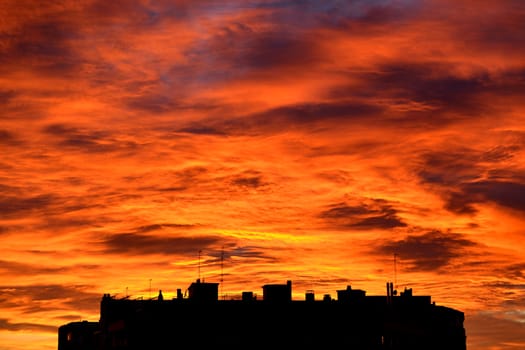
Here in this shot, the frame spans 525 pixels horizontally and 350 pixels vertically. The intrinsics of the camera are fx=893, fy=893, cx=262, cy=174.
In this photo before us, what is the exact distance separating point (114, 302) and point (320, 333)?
131ft

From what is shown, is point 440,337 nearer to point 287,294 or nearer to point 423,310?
point 423,310

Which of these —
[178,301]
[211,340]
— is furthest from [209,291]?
[211,340]

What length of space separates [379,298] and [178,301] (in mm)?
33596

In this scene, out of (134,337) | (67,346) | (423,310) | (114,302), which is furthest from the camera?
(67,346)

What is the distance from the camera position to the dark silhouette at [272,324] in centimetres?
11106

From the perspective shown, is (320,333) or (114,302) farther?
(114,302)

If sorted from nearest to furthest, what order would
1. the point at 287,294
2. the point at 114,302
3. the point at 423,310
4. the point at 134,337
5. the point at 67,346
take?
the point at 134,337
the point at 287,294
the point at 423,310
the point at 114,302
the point at 67,346

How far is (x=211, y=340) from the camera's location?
111250 mm

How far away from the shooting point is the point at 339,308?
383 feet

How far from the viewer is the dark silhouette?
4373 inches

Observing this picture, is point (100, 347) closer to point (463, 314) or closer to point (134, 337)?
point (134, 337)

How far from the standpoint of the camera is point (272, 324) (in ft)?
375

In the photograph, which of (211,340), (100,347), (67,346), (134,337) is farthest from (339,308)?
(67,346)

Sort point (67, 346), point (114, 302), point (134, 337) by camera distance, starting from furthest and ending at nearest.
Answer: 1. point (67, 346)
2. point (114, 302)
3. point (134, 337)
